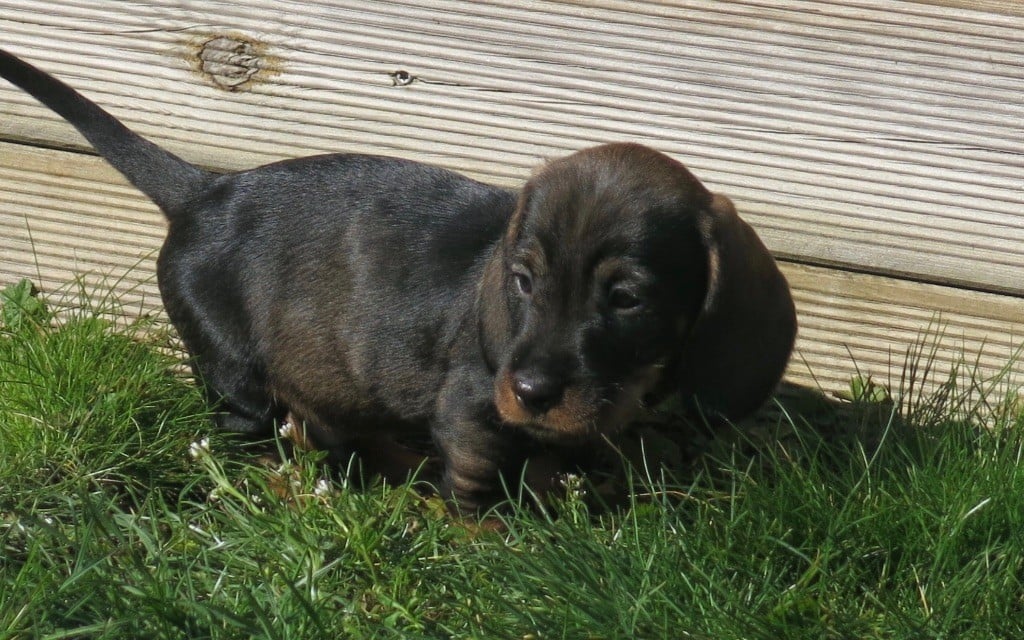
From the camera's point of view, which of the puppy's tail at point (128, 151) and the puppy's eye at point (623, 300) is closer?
the puppy's eye at point (623, 300)

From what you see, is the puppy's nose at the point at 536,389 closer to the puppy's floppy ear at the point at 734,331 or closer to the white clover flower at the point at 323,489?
the puppy's floppy ear at the point at 734,331

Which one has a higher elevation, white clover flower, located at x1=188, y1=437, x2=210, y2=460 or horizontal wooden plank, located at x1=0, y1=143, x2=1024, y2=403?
horizontal wooden plank, located at x1=0, y1=143, x2=1024, y2=403

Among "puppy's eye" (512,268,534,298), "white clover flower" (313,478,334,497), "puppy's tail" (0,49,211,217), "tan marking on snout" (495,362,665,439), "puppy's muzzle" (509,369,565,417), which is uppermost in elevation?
"puppy's tail" (0,49,211,217)

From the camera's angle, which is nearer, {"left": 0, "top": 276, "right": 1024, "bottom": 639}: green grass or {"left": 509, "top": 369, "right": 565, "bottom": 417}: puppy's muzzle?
{"left": 0, "top": 276, "right": 1024, "bottom": 639}: green grass

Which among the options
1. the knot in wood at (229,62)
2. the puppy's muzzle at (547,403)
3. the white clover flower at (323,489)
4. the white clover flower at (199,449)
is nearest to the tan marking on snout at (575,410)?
the puppy's muzzle at (547,403)

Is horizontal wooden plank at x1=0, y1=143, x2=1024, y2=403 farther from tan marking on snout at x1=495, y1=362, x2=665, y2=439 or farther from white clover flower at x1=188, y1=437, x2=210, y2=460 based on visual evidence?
tan marking on snout at x1=495, y1=362, x2=665, y2=439

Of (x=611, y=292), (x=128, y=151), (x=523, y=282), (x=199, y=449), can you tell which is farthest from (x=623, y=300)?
(x=128, y=151)

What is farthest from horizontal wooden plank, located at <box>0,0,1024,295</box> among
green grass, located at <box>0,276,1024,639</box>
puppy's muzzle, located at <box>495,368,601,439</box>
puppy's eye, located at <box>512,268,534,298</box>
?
puppy's muzzle, located at <box>495,368,601,439</box>
